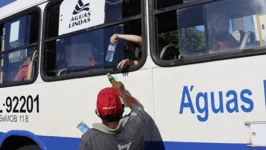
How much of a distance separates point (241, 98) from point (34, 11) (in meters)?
2.73

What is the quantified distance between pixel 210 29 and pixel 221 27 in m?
0.09

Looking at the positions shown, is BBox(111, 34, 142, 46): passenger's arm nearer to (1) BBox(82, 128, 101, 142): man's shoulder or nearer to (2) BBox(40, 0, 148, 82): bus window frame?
(2) BBox(40, 0, 148, 82): bus window frame

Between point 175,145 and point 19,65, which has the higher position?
point 19,65

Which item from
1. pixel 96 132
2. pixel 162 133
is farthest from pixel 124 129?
pixel 162 133

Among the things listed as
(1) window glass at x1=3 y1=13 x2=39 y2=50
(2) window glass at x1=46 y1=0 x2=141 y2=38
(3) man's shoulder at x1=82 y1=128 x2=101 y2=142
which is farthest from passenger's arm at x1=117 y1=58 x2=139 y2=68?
(1) window glass at x1=3 y1=13 x2=39 y2=50

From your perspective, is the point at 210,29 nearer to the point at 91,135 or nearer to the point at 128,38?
the point at 128,38

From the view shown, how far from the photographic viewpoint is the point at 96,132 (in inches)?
96.0

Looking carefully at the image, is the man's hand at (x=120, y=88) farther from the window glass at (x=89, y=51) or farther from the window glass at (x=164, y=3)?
the window glass at (x=164, y=3)

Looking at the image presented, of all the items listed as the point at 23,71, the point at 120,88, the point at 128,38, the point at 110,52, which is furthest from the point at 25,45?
the point at 120,88

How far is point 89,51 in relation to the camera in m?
3.56

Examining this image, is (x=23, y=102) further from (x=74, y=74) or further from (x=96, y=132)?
(x=96, y=132)

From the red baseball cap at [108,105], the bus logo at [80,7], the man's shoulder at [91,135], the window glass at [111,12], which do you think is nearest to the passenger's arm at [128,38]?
the window glass at [111,12]

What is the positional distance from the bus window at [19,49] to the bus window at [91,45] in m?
0.28

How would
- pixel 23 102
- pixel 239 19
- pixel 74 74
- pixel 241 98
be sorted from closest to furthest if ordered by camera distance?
1. pixel 241 98
2. pixel 239 19
3. pixel 74 74
4. pixel 23 102
